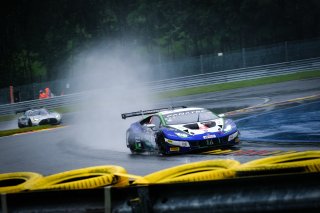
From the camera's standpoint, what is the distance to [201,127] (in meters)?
12.2

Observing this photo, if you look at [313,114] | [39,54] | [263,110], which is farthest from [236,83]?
[39,54]

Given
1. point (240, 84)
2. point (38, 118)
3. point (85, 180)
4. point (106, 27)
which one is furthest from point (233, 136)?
point (106, 27)

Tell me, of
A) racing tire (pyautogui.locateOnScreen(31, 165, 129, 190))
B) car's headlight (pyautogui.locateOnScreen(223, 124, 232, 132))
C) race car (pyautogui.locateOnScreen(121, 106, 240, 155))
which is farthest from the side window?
racing tire (pyautogui.locateOnScreen(31, 165, 129, 190))

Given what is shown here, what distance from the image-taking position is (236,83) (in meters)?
36.2

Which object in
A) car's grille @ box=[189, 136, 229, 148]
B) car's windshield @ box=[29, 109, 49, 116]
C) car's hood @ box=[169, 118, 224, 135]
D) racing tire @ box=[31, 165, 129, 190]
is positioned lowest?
car's windshield @ box=[29, 109, 49, 116]

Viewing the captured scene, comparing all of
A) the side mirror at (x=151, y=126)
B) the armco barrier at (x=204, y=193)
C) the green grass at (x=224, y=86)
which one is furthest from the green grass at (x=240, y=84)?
the armco barrier at (x=204, y=193)

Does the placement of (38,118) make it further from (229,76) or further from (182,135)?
(182,135)

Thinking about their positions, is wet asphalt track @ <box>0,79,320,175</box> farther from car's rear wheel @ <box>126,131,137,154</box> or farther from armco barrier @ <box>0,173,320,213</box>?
armco barrier @ <box>0,173,320,213</box>

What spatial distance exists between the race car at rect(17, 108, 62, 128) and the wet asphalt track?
9.88 feet

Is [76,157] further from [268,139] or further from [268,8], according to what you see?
[268,8]

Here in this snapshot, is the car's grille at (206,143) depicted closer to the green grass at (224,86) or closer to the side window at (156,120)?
the side window at (156,120)

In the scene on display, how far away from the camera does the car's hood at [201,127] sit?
12.1 metres

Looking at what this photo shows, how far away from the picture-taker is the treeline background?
62.6m

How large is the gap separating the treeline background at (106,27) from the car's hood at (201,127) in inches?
1970
